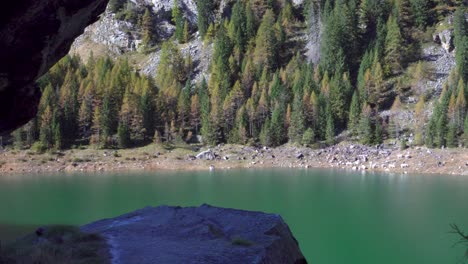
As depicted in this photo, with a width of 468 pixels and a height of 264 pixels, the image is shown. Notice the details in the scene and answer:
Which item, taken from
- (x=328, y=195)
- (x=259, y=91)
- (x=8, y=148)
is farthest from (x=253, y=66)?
(x=328, y=195)

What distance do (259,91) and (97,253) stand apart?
263 ft

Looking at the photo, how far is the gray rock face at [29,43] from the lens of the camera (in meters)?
9.19

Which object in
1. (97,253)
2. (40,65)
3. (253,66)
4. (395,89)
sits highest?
(253,66)

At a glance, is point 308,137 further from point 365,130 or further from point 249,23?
point 249,23

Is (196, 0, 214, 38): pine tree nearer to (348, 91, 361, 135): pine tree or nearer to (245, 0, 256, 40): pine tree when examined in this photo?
(245, 0, 256, 40): pine tree

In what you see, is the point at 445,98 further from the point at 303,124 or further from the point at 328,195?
the point at 328,195

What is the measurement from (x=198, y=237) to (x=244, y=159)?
58.5 metres

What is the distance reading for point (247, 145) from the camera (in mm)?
75812

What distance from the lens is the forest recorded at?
7356 centimetres

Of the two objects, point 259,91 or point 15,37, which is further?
point 259,91

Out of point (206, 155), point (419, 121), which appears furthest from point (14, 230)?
point (419, 121)

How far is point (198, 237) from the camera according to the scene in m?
11.0

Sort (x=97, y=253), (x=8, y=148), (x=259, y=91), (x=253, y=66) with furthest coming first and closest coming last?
(x=253, y=66)
(x=259, y=91)
(x=8, y=148)
(x=97, y=253)

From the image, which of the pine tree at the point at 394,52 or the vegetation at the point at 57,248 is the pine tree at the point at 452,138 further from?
the vegetation at the point at 57,248
